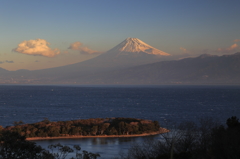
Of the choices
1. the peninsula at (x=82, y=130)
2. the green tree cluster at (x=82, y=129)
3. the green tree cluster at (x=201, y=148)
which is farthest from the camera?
the green tree cluster at (x=82, y=129)

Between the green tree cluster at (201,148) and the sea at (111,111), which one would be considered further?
the sea at (111,111)

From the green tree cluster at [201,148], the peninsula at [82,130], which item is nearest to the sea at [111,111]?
the peninsula at [82,130]

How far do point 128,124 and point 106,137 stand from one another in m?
2.91

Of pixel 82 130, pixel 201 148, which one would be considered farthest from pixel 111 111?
pixel 201 148

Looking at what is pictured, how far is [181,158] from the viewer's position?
418 inches

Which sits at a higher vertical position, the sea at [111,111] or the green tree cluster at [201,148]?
the green tree cluster at [201,148]

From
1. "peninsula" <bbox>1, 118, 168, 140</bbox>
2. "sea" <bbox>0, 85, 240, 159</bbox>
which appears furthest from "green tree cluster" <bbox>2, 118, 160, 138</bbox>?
"sea" <bbox>0, 85, 240, 159</bbox>

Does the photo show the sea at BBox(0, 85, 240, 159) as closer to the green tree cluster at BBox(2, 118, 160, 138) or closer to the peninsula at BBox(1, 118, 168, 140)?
the peninsula at BBox(1, 118, 168, 140)

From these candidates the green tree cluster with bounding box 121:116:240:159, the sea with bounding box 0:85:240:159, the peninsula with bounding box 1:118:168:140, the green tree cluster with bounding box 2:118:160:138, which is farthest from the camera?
the green tree cluster with bounding box 2:118:160:138

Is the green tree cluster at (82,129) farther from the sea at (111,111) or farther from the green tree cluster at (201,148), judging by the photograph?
the green tree cluster at (201,148)

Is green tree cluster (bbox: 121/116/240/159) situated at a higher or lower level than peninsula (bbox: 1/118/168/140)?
higher

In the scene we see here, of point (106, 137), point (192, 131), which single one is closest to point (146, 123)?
point (106, 137)

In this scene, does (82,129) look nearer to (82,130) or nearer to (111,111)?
(82,130)

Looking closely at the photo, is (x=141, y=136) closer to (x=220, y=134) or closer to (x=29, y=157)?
(x=220, y=134)
